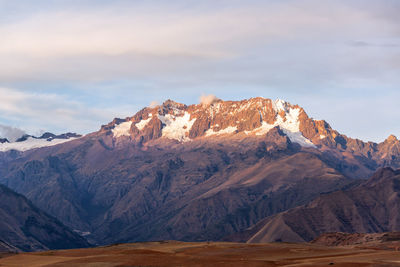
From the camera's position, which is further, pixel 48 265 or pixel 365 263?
pixel 48 265

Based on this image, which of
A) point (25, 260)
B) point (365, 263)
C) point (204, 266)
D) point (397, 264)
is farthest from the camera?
point (25, 260)

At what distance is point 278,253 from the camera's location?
163 m

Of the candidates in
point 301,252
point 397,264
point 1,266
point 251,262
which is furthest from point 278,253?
point 1,266

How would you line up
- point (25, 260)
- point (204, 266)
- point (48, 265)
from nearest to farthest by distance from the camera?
point (204, 266) → point (48, 265) → point (25, 260)

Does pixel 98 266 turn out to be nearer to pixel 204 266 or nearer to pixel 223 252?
pixel 204 266

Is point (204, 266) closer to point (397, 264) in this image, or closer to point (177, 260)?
point (177, 260)

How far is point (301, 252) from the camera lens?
165 metres

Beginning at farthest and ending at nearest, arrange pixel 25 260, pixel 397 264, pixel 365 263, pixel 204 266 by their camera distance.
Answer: pixel 25 260
pixel 204 266
pixel 365 263
pixel 397 264

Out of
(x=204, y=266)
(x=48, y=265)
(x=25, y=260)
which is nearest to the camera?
(x=204, y=266)

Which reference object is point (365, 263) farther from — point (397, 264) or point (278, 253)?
point (278, 253)

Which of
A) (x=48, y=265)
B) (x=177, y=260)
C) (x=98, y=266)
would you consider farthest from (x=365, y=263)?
(x=48, y=265)

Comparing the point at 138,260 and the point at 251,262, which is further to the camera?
the point at 138,260

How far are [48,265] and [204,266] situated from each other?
110 feet

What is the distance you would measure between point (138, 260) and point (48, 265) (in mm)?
18759
